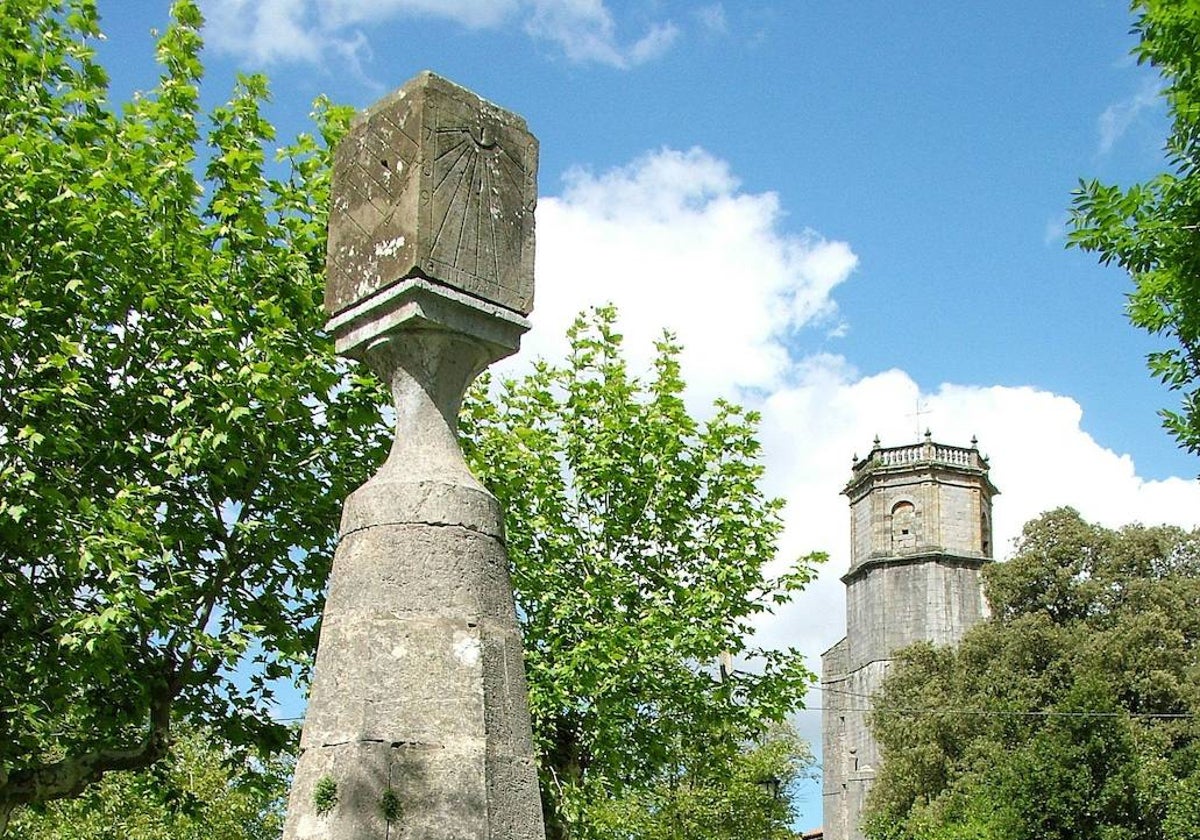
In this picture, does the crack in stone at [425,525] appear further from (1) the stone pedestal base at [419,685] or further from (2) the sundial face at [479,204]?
(2) the sundial face at [479,204]

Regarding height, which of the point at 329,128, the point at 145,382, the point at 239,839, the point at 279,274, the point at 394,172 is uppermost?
the point at 329,128

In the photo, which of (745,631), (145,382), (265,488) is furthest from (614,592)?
(145,382)

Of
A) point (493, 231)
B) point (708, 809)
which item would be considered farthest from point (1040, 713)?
point (493, 231)

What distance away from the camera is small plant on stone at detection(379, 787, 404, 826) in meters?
4.26

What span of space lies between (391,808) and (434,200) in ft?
7.18

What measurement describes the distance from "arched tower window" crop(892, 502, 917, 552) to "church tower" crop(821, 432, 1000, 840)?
0.05 m

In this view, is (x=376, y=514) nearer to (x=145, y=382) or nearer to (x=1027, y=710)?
(x=145, y=382)

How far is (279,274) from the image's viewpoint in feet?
40.4

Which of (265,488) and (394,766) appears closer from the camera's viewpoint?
(394,766)

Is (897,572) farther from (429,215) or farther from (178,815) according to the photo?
(429,215)

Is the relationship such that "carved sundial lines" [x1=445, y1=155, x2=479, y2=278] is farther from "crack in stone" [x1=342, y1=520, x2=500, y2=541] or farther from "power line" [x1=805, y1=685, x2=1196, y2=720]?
"power line" [x1=805, y1=685, x2=1196, y2=720]

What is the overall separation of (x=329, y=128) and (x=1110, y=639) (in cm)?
3295

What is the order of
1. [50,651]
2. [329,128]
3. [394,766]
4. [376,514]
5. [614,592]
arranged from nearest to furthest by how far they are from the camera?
[394,766]
[376,514]
[50,651]
[329,128]
[614,592]

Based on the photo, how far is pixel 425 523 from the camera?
4.68 m
